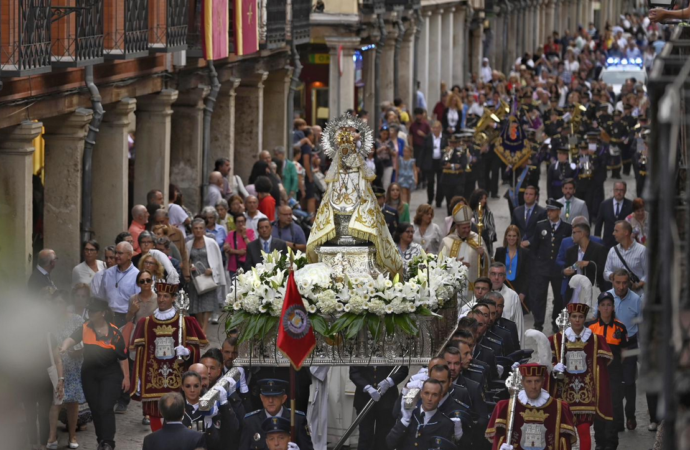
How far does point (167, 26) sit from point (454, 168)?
20.9 ft

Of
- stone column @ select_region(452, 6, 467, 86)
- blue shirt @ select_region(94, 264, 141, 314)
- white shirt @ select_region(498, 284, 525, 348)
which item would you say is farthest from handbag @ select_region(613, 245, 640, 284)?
stone column @ select_region(452, 6, 467, 86)

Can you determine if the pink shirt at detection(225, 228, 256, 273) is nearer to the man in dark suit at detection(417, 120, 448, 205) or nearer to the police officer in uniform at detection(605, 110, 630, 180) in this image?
the man in dark suit at detection(417, 120, 448, 205)

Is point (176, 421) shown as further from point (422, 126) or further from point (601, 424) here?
point (422, 126)

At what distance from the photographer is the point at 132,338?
14.6 metres

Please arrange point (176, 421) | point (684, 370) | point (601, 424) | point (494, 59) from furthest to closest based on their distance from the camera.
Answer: point (494, 59)
point (601, 424)
point (176, 421)
point (684, 370)

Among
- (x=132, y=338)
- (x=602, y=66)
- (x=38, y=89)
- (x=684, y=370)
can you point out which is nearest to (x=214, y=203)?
(x=38, y=89)

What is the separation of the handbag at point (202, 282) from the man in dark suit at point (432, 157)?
496 inches

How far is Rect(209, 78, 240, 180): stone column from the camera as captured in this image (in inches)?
1101

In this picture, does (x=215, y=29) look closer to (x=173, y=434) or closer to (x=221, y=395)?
(x=221, y=395)

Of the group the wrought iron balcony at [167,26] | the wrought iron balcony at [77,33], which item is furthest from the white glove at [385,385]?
the wrought iron balcony at [167,26]

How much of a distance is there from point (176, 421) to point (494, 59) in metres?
54.4

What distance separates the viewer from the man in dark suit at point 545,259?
768 inches

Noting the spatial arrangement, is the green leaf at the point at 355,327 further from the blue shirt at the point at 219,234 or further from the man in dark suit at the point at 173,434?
the blue shirt at the point at 219,234

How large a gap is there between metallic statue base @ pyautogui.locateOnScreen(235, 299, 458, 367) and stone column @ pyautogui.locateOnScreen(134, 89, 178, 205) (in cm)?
1067
